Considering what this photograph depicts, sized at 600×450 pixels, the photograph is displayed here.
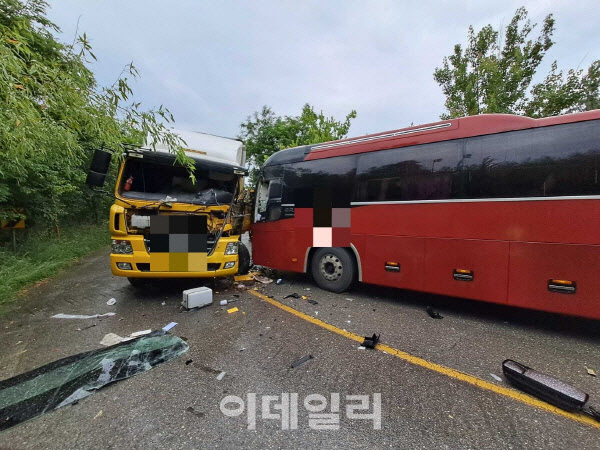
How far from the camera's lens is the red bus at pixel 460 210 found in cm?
318

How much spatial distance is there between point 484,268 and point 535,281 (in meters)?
0.56

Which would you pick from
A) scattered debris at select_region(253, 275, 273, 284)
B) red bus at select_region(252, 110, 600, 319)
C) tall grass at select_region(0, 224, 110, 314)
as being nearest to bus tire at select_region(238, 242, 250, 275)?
scattered debris at select_region(253, 275, 273, 284)

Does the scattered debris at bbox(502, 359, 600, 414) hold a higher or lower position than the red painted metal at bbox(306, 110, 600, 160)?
lower

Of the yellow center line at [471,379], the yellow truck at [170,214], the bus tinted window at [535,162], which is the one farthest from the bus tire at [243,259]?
the bus tinted window at [535,162]

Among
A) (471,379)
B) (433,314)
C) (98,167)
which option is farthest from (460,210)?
(98,167)

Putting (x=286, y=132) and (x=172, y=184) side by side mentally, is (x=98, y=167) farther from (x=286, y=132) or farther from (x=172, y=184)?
(x=286, y=132)

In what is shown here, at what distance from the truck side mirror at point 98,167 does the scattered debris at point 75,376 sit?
2709 millimetres

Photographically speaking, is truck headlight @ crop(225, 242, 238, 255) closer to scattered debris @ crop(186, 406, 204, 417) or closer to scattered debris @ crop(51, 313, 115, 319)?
scattered debris @ crop(51, 313, 115, 319)

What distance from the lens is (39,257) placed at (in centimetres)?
741

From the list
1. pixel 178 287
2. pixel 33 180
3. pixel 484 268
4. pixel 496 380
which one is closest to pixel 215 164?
pixel 178 287

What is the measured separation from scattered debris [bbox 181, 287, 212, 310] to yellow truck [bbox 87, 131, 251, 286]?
13.7 inches

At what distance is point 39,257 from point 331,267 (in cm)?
825

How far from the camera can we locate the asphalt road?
1.91 metres

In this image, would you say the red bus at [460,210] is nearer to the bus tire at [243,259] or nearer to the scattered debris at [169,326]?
the bus tire at [243,259]
